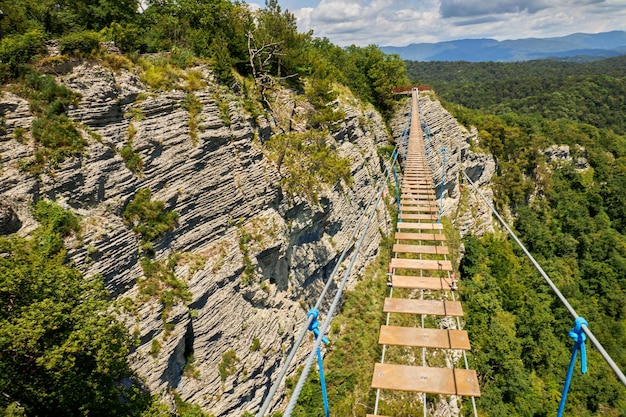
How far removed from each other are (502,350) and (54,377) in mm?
26830

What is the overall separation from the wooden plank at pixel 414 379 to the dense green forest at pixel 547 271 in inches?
798

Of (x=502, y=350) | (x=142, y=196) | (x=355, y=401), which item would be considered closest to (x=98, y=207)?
(x=142, y=196)

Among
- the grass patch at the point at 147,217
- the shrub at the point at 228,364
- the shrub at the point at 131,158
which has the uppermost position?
the shrub at the point at 131,158

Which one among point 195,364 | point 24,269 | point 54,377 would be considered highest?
point 24,269

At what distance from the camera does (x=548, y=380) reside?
89.9 ft

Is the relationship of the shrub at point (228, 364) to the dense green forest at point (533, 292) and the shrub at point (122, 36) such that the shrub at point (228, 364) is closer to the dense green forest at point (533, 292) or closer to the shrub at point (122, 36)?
the dense green forest at point (533, 292)

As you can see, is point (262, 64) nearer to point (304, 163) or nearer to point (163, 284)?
point (304, 163)

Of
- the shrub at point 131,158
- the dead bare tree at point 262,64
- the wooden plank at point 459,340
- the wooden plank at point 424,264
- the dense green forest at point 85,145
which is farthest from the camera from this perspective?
the dead bare tree at point 262,64

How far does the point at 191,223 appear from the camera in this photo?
44.5 ft

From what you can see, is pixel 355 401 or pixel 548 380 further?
pixel 548 380

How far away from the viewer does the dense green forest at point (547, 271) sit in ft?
82.3

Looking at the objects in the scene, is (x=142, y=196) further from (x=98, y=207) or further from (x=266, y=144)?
(x=266, y=144)

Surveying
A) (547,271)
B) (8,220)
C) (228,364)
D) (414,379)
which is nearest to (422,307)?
(414,379)

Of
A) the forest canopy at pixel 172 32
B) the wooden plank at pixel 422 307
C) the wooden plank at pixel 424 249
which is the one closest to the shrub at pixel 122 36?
the forest canopy at pixel 172 32
